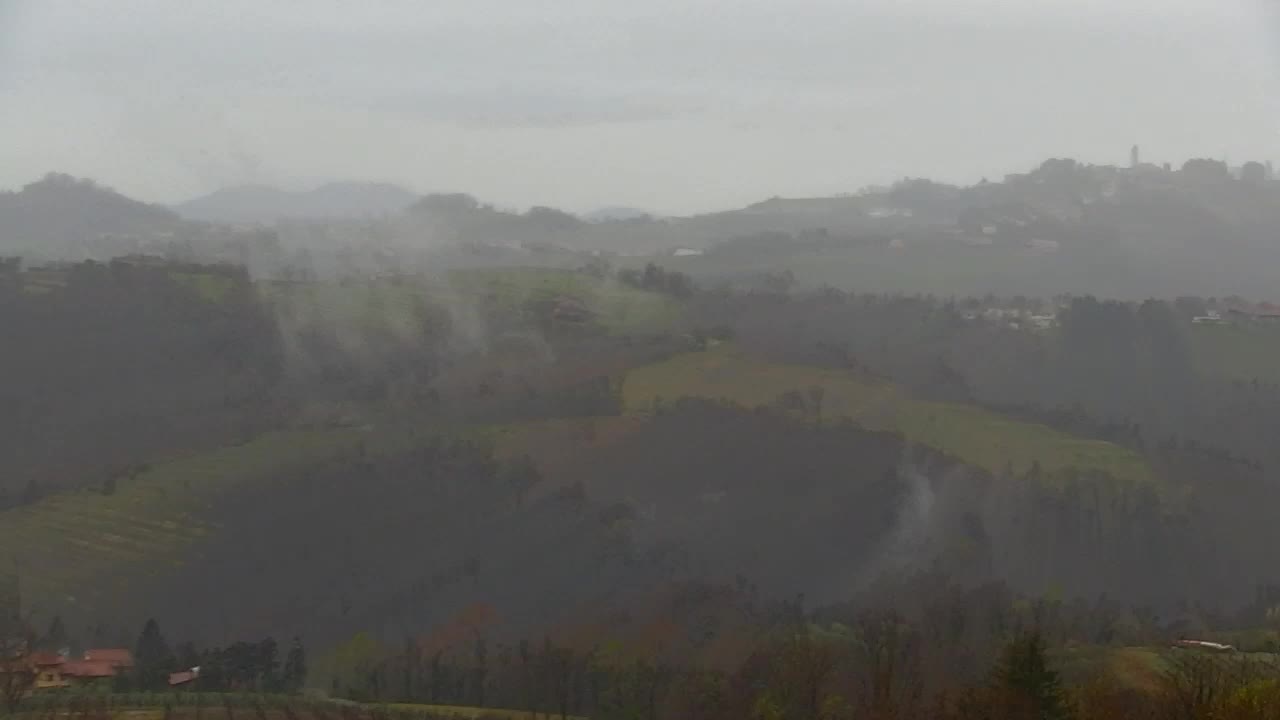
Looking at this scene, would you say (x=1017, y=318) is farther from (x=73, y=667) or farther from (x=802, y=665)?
(x=73, y=667)

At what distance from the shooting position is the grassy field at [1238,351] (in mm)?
68188

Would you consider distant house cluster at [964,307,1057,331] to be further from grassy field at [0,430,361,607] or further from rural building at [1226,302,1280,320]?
grassy field at [0,430,361,607]

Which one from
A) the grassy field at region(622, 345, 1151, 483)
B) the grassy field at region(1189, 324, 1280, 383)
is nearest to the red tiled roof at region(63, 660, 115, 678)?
the grassy field at region(622, 345, 1151, 483)

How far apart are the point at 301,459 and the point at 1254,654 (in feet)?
109

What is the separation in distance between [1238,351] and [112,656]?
2420 inches

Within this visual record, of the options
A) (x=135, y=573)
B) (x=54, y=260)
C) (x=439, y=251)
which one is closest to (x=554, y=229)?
(x=439, y=251)

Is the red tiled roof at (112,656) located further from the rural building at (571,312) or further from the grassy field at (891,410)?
the rural building at (571,312)

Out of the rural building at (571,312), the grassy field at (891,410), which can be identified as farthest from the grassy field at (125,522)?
the rural building at (571,312)

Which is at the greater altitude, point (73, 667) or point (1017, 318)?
point (1017, 318)

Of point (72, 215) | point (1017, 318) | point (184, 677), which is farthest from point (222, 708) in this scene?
point (72, 215)

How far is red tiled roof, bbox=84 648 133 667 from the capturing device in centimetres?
3509

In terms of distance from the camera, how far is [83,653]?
36125 mm

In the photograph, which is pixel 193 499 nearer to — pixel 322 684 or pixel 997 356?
pixel 322 684

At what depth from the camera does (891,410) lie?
188ft
